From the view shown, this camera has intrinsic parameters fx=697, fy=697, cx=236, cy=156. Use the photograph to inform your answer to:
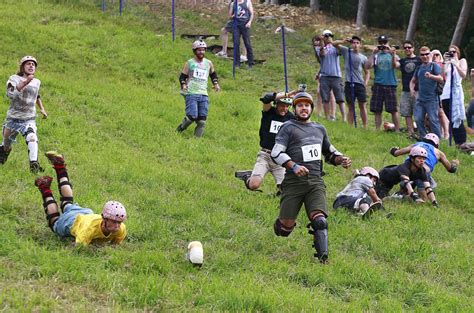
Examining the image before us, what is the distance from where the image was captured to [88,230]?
7.56 m

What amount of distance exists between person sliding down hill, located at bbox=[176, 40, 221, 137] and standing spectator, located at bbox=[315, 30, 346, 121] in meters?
3.60

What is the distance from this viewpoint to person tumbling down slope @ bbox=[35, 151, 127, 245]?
747cm

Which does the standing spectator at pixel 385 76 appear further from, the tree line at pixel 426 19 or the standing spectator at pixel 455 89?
the tree line at pixel 426 19

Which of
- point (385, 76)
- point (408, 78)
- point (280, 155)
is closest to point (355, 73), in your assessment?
point (385, 76)

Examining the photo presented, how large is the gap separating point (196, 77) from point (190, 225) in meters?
5.87

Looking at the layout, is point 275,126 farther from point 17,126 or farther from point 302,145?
point 17,126

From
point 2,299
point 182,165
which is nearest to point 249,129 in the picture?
point 182,165

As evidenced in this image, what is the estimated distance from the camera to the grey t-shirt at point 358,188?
10.9m

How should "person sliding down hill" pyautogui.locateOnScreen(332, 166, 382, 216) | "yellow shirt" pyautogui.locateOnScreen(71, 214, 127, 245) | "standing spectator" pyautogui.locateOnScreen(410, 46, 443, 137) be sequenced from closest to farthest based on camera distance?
"yellow shirt" pyautogui.locateOnScreen(71, 214, 127, 245) < "person sliding down hill" pyautogui.locateOnScreen(332, 166, 382, 216) < "standing spectator" pyautogui.locateOnScreen(410, 46, 443, 137)

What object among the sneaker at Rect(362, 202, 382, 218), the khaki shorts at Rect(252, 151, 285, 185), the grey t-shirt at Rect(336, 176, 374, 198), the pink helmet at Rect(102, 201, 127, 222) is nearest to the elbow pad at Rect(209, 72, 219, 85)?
the khaki shorts at Rect(252, 151, 285, 185)

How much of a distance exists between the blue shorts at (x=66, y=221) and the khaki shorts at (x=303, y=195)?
91.1 inches

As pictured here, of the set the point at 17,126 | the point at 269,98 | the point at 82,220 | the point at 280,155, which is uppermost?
the point at 269,98

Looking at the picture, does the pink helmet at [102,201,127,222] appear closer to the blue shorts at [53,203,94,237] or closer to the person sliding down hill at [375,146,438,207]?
the blue shorts at [53,203,94,237]

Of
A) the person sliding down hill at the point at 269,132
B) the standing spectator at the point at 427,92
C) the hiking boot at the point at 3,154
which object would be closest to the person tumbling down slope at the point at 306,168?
the person sliding down hill at the point at 269,132
